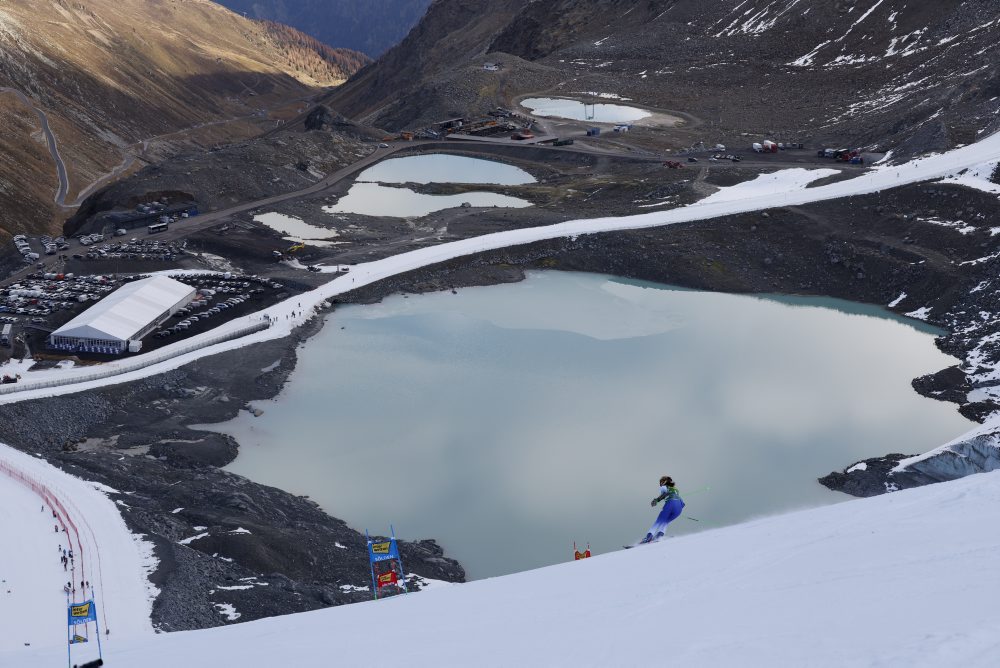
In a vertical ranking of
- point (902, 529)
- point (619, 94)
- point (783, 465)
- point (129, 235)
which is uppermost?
point (619, 94)

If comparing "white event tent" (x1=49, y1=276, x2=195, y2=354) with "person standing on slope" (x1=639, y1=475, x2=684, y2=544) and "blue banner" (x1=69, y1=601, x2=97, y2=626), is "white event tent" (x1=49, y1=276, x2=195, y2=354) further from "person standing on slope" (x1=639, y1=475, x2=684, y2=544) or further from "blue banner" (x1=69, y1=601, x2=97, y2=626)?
"person standing on slope" (x1=639, y1=475, x2=684, y2=544)

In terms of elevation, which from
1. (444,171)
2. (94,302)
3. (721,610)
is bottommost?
(721,610)

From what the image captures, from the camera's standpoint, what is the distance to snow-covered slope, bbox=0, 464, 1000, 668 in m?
12.2

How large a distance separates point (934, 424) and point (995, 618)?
3246 cm

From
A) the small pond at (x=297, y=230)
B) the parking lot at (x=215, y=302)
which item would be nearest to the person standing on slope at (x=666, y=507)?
the parking lot at (x=215, y=302)

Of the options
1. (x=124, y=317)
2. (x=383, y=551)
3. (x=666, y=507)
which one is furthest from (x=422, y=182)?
(x=666, y=507)

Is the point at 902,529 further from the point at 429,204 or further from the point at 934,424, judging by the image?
the point at 429,204

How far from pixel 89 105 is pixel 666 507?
5447 inches

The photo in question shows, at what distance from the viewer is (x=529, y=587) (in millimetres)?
18172

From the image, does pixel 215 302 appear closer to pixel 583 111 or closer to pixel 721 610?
pixel 721 610

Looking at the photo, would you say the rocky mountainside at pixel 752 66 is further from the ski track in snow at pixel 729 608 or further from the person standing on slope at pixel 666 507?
the ski track in snow at pixel 729 608

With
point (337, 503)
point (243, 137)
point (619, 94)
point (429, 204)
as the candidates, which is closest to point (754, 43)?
point (619, 94)

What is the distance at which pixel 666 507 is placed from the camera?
22.1m

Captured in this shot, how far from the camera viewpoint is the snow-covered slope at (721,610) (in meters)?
12.2
